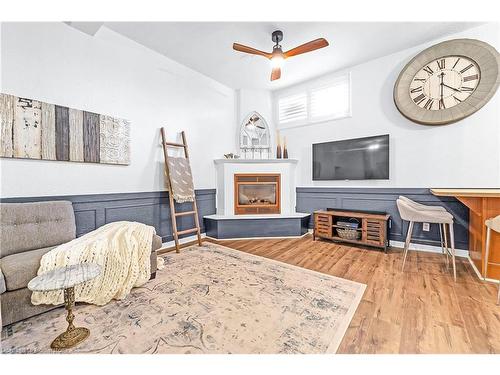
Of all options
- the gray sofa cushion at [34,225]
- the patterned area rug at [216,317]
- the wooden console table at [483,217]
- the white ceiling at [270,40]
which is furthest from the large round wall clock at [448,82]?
the gray sofa cushion at [34,225]

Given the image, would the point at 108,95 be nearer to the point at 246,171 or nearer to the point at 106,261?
the point at 106,261

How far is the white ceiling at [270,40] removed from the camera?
8.03 ft

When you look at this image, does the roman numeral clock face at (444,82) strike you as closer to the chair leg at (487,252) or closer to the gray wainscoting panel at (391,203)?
the gray wainscoting panel at (391,203)

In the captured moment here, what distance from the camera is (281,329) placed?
1.36 metres

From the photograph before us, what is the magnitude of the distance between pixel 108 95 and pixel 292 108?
2.96m

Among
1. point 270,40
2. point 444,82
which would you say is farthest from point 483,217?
point 270,40

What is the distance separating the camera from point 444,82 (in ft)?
8.59

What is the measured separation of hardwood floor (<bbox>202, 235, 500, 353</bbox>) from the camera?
1231 millimetres

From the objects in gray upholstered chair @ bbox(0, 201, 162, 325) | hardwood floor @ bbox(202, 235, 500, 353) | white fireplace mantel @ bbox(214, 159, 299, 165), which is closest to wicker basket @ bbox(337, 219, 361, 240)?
hardwood floor @ bbox(202, 235, 500, 353)

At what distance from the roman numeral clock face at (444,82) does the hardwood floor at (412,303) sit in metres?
1.95

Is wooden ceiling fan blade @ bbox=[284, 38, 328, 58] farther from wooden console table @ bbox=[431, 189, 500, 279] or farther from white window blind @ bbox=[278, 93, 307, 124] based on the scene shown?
wooden console table @ bbox=[431, 189, 500, 279]

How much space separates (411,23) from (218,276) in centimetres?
360
